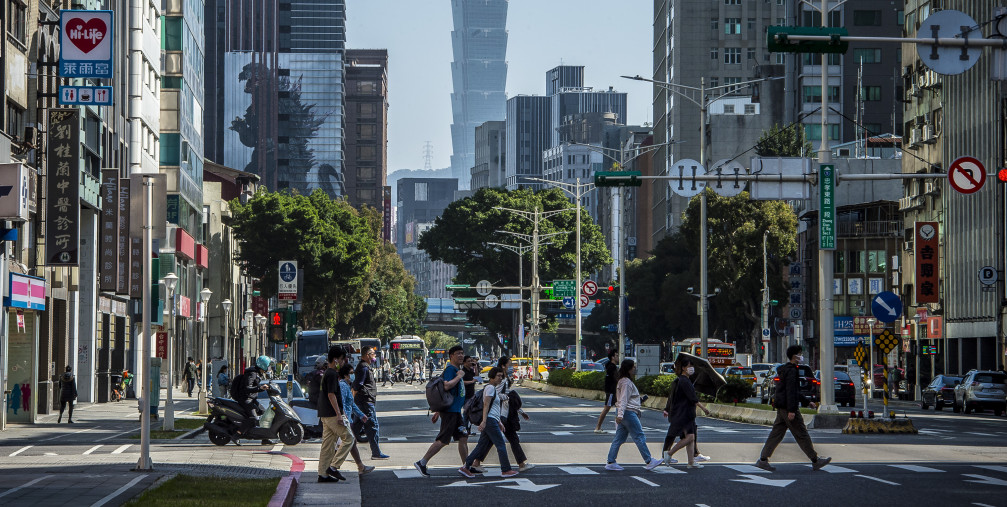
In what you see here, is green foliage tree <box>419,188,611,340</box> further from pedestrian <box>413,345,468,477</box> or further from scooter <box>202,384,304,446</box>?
pedestrian <box>413,345,468,477</box>

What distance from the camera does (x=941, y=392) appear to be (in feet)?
173

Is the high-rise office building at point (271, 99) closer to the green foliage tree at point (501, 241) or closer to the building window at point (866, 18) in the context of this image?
the green foliage tree at point (501, 241)

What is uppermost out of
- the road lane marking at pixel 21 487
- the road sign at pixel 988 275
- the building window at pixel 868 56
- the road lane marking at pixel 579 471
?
the building window at pixel 868 56

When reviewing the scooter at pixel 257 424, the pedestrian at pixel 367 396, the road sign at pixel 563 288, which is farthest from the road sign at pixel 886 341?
the road sign at pixel 563 288

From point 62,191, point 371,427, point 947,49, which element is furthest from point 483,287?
point 947,49

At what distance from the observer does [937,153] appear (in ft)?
229

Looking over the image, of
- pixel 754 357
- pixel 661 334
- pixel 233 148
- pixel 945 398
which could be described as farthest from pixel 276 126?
pixel 945 398

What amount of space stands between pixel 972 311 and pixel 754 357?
25000 mm

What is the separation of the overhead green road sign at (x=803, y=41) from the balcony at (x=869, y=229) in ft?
242

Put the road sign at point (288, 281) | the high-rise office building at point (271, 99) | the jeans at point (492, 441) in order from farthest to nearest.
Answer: the high-rise office building at point (271, 99)
the road sign at point (288, 281)
the jeans at point (492, 441)

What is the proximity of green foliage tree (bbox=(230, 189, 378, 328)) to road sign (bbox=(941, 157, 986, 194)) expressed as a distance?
58914mm

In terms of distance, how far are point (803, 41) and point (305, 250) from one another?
67.9 metres

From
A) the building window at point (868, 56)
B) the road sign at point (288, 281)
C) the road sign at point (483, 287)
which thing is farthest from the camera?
the building window at point (868, 56)

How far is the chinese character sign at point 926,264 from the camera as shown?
67.3 m
